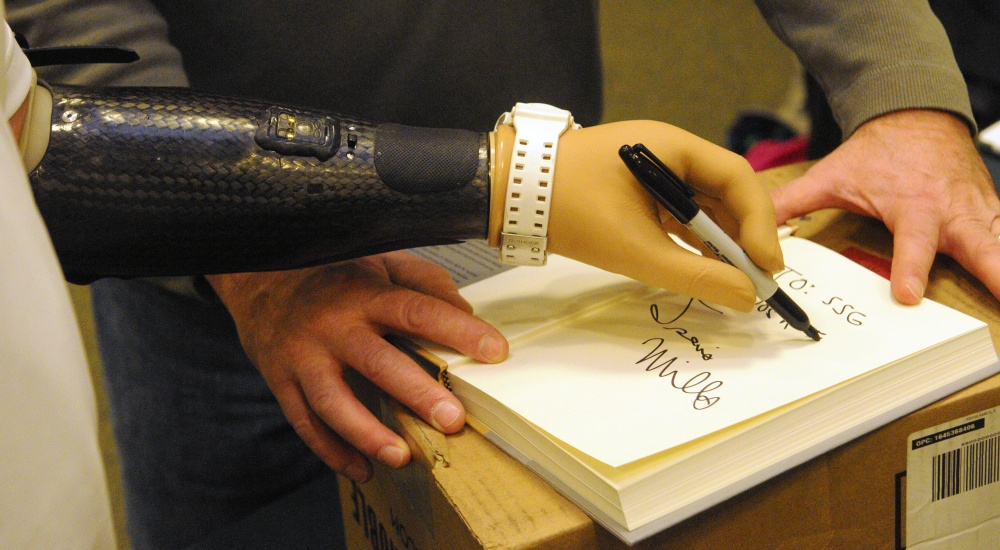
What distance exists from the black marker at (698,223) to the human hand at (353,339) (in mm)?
153

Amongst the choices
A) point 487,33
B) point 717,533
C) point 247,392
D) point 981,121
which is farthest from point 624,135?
point 981,121

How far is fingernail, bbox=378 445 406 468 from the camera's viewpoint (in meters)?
0.48

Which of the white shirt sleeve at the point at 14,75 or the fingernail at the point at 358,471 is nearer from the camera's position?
the white shirt sleeve at the point at 14,75

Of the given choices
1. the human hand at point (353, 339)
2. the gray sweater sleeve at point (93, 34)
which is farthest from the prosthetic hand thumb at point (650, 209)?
the gray sweater sleeve at point (93, 34)

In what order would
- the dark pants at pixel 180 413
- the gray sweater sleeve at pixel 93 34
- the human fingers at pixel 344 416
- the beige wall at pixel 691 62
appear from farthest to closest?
the beige wall at pixel 691 62, the dark pants at pixel 180 413, the gray sweater sleeve at pixel 93 34, the human fingers at pixel 344 416

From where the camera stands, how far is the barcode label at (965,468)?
1.55 ft

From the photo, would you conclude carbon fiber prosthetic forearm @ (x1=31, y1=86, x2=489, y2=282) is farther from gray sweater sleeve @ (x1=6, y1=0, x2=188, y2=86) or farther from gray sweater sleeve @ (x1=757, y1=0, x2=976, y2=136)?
gray sweater sleeve @ (x1=757, y1=0, x2=976, y2=136)

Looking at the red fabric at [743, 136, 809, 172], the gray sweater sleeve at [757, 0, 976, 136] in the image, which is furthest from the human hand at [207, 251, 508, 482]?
the red fabric at [743, 136, 809, 172]

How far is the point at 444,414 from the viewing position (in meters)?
0.47

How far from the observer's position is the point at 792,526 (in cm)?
44

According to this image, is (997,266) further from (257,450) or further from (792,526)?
(257,450)

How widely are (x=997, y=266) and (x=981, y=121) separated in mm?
626

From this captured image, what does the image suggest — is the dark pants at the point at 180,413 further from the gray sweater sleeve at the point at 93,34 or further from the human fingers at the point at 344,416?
the human fingers at the point at 344,416

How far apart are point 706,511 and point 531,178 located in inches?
9.7
